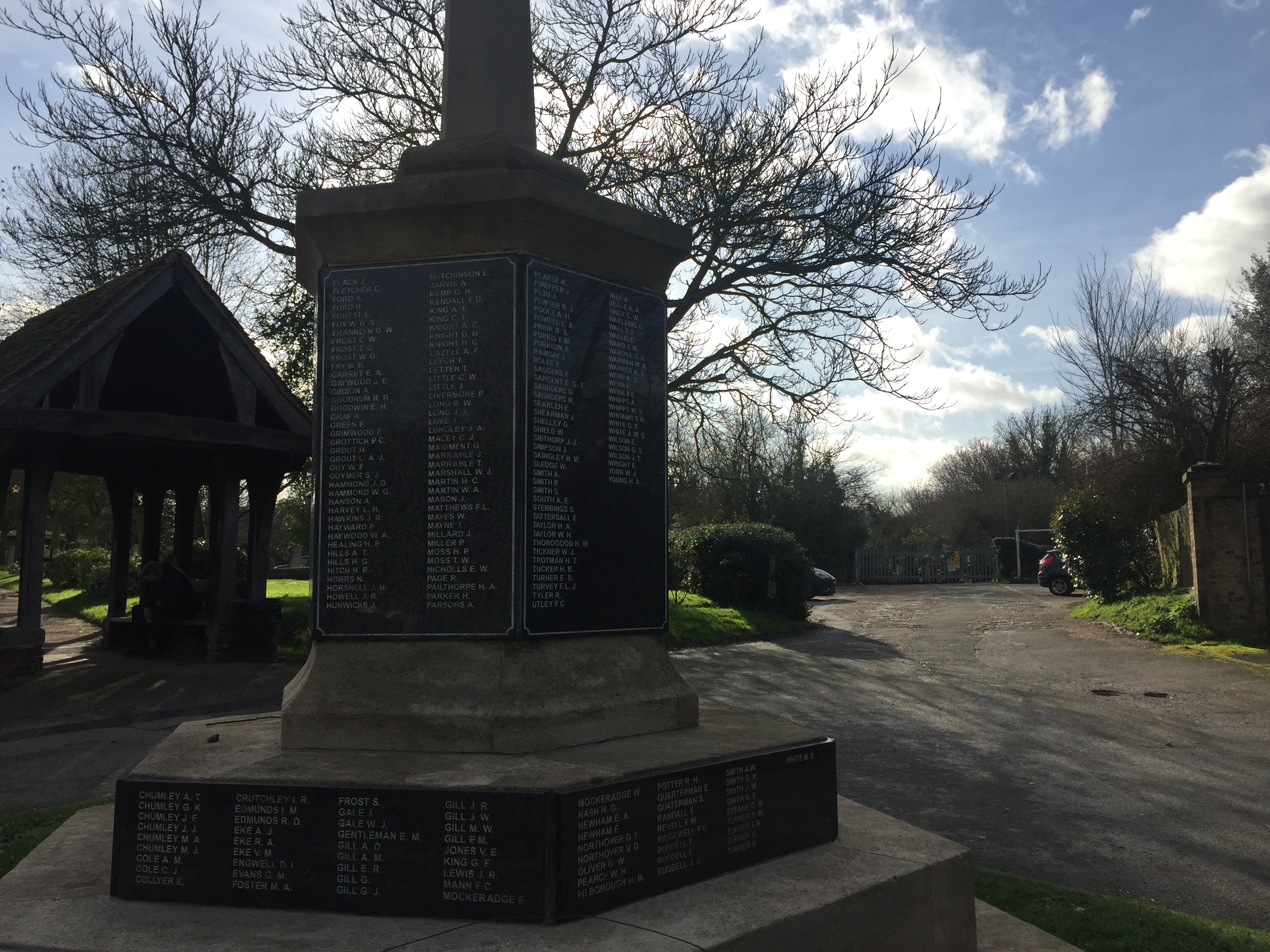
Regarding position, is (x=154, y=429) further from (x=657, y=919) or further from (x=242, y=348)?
(x=657, y=919)

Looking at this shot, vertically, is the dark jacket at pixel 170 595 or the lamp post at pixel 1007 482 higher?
the lamp post at pixel 1007 482

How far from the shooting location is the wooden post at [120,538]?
17.0 m

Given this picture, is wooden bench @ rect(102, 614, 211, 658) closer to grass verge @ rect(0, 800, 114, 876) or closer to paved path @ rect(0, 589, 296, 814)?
paved path @ rect(0, 589, 296, 814)

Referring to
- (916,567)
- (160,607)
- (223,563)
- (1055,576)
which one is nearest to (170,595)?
(160,607)

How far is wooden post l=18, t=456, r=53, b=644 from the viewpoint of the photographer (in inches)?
508

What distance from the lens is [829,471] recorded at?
149ft

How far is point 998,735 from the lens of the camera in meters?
9.45

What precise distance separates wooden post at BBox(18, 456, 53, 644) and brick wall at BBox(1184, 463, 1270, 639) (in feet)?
58.6

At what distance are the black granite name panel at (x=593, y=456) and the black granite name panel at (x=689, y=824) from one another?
93 centimetres

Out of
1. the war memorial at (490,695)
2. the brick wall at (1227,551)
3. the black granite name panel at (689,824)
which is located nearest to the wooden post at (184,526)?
the war memorial at (490,695)

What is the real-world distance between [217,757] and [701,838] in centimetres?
191

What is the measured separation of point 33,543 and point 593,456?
11882mm

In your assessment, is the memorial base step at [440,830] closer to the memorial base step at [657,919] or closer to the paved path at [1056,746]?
the memorial base step at [657,919]

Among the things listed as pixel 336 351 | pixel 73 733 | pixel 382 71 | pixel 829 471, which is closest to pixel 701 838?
pixel 336 351
